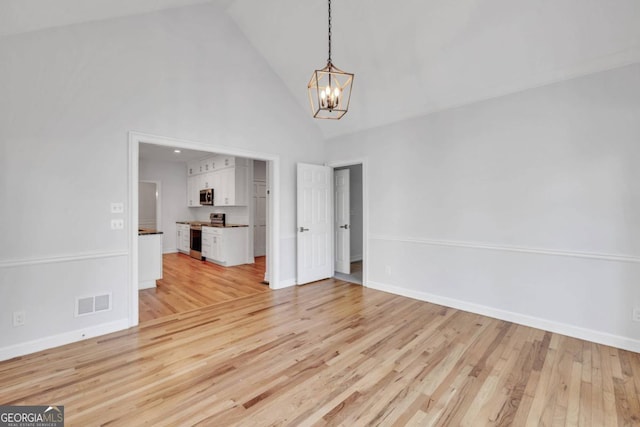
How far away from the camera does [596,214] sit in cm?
282

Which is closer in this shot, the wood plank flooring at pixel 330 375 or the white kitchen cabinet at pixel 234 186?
the wood plank flooring at pixel 330 375

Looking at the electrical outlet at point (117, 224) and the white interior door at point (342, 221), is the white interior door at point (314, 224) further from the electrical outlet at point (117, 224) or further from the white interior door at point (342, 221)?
the electrical outlet at point (117, 224)

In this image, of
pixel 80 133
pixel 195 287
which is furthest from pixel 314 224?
pixel 80 133

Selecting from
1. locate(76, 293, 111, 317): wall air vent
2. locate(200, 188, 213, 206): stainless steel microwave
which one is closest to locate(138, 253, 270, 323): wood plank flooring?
locate(76, 293, 111, 317): wall air vent

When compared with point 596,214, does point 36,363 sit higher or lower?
lower

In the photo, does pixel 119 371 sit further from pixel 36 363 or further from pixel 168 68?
pixel 168 68

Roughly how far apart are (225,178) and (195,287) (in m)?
3.12

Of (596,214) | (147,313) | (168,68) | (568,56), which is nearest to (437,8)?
(568,56)

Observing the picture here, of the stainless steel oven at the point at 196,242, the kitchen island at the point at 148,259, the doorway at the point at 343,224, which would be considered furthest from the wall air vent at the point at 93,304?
the stainless steel oven at the point at 196,242

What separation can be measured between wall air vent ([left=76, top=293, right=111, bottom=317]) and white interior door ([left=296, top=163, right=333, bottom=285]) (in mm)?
2638

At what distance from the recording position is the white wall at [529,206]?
2.72 m

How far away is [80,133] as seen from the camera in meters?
2.85

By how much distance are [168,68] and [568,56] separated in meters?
4.42

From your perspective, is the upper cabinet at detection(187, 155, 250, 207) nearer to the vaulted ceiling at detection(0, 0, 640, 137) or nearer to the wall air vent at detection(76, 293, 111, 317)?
the vaulted ceiling at detection(0, 0, 640, 137)
